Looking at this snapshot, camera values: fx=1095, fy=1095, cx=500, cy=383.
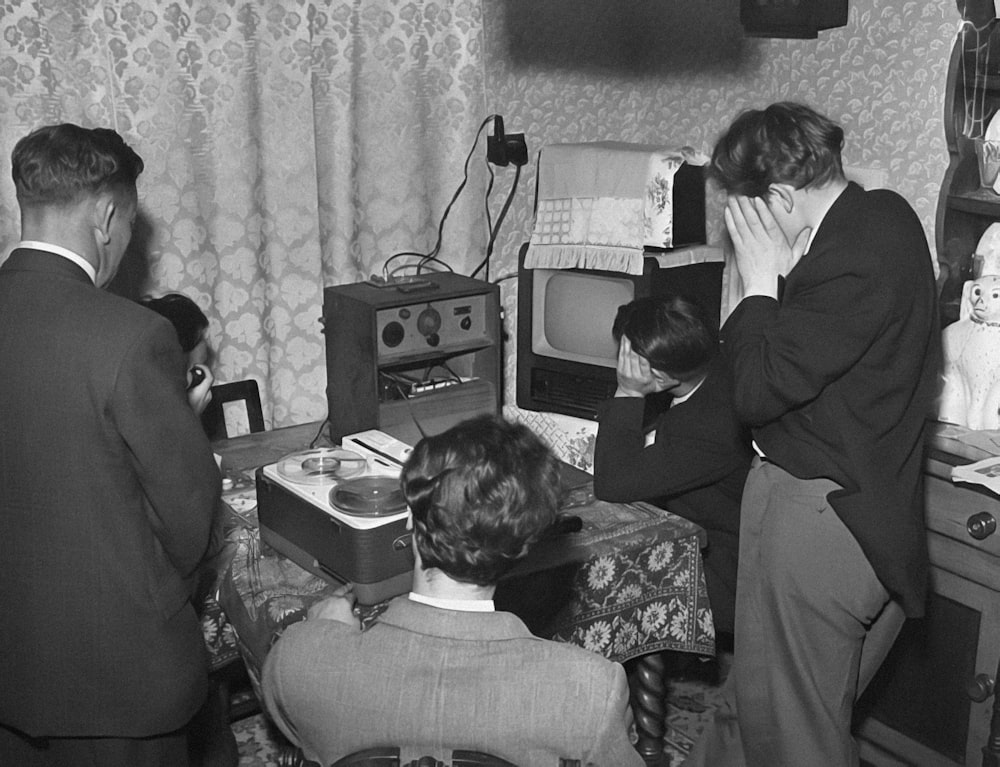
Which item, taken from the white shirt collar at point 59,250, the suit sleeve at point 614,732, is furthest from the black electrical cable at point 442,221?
the suit sleeve at point 614,732

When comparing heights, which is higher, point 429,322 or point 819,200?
point 819,200

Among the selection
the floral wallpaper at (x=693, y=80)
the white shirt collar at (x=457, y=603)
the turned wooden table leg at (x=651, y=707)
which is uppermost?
the floral wallpaper at (x=693, y=80)

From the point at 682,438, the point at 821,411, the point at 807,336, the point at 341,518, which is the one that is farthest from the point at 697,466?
the point at 341,518

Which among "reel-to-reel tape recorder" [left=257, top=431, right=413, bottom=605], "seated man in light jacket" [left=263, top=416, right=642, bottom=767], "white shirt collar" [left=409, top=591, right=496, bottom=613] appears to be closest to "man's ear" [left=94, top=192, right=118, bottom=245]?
"reel-to-reel tape recorder" [left=257, top=431, right=413, bottom=605]

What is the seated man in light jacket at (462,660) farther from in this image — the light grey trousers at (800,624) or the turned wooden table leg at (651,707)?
the turned wooden table leg at (651,707)

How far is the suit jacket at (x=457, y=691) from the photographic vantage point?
116 centimetres

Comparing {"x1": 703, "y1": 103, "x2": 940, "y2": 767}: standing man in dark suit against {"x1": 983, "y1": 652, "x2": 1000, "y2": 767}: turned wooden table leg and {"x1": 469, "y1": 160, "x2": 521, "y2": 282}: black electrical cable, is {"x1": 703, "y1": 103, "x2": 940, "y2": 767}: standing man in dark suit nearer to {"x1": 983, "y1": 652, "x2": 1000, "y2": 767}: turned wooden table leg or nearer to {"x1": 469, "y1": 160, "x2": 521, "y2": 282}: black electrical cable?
{"x1": 983, "y1": 652, "x2": 1000, "y2": 767}: turned wooden table leg

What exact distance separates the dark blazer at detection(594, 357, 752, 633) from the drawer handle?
0.48m

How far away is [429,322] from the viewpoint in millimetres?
2539

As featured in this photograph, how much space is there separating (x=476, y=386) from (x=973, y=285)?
1.12 metres

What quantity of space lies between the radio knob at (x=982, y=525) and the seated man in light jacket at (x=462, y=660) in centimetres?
110

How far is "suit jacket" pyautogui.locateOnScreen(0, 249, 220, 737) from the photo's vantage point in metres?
1.49

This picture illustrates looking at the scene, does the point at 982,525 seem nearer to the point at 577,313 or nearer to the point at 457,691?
the point at 577,313

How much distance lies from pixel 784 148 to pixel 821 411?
431 millimetres
